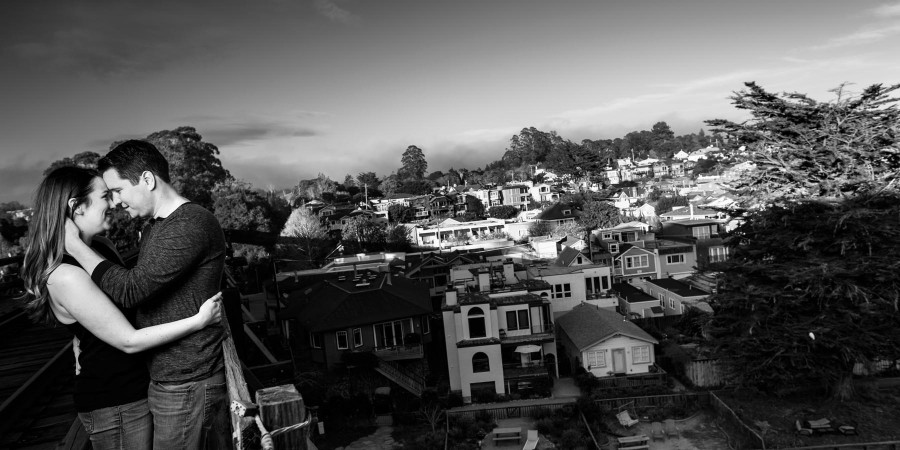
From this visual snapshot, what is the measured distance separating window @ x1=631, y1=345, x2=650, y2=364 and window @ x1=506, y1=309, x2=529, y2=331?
168 inches

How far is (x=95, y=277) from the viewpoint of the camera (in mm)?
Result: 2334

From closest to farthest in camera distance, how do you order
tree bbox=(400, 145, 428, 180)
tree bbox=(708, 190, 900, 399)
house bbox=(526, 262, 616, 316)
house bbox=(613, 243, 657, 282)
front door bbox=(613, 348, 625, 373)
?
tree bbox=(708, 190, 900, 399) → front door bbox=(613, 348, 625, 373) → house bbox=(526, 262, 616, 316) → house bbox=(613, 243, 657, 282) → tree bbox=(400, 145, 428, 180)

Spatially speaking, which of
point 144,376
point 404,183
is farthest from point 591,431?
point 404,183

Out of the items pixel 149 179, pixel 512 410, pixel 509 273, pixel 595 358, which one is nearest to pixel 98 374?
pixel 149 179

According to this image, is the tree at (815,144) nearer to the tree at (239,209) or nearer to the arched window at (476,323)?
the arched window at (476,323)

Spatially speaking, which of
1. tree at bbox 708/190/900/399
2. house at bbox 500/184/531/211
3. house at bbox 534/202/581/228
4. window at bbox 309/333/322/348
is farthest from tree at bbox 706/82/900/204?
house at bbox 500/184/531/211

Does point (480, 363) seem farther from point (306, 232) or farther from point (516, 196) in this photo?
point (516, 196)

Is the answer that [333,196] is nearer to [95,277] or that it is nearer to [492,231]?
[492,231]

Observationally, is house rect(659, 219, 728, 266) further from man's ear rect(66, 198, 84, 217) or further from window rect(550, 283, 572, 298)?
man's ear rect(66, 198, 84, 217)

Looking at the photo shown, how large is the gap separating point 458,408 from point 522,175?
265ft

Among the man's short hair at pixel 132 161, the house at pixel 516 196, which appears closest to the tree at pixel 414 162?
the house at pixel 516 196

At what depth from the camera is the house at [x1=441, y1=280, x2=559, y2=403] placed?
19.2m

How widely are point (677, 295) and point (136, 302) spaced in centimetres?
2878

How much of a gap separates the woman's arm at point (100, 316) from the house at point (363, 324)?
59.1 ft
